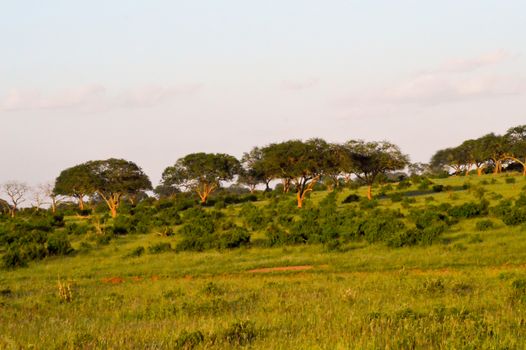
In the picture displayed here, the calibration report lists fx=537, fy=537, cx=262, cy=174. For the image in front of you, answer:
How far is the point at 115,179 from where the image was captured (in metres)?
66.4

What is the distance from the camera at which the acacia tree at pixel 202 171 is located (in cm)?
7531

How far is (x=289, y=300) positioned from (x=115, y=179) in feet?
182

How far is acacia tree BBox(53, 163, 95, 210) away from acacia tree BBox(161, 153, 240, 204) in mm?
13188

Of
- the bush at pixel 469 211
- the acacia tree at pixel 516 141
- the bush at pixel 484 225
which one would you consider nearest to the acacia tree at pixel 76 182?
the bush at pixel 469 211

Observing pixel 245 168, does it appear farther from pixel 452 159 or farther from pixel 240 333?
pixel 240 333

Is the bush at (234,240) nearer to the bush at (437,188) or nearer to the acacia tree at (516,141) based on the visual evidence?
the bush at (437,188)

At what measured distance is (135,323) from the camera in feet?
38.6

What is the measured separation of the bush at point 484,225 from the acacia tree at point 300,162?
Result: 23.1m

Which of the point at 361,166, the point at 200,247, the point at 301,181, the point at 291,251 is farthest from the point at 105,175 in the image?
the point at 291,251

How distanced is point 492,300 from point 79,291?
44.7ft

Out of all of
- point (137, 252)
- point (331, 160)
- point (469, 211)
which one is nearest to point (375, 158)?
point (331, 160)

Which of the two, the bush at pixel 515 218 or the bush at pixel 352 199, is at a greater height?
the bush at pixel 352 199

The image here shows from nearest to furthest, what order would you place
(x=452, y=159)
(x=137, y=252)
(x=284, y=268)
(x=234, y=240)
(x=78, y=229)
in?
(x=284, y=268)
(x=137, y=252)
(x=234, y=240)
(x=78, y=229)
(x=452, y=159)

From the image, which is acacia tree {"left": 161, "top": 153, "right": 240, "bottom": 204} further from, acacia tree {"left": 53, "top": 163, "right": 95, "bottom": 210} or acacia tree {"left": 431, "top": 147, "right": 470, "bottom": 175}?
acacia tree {"left": 431, "top": 147, "right": 470, "bottom": 175}
